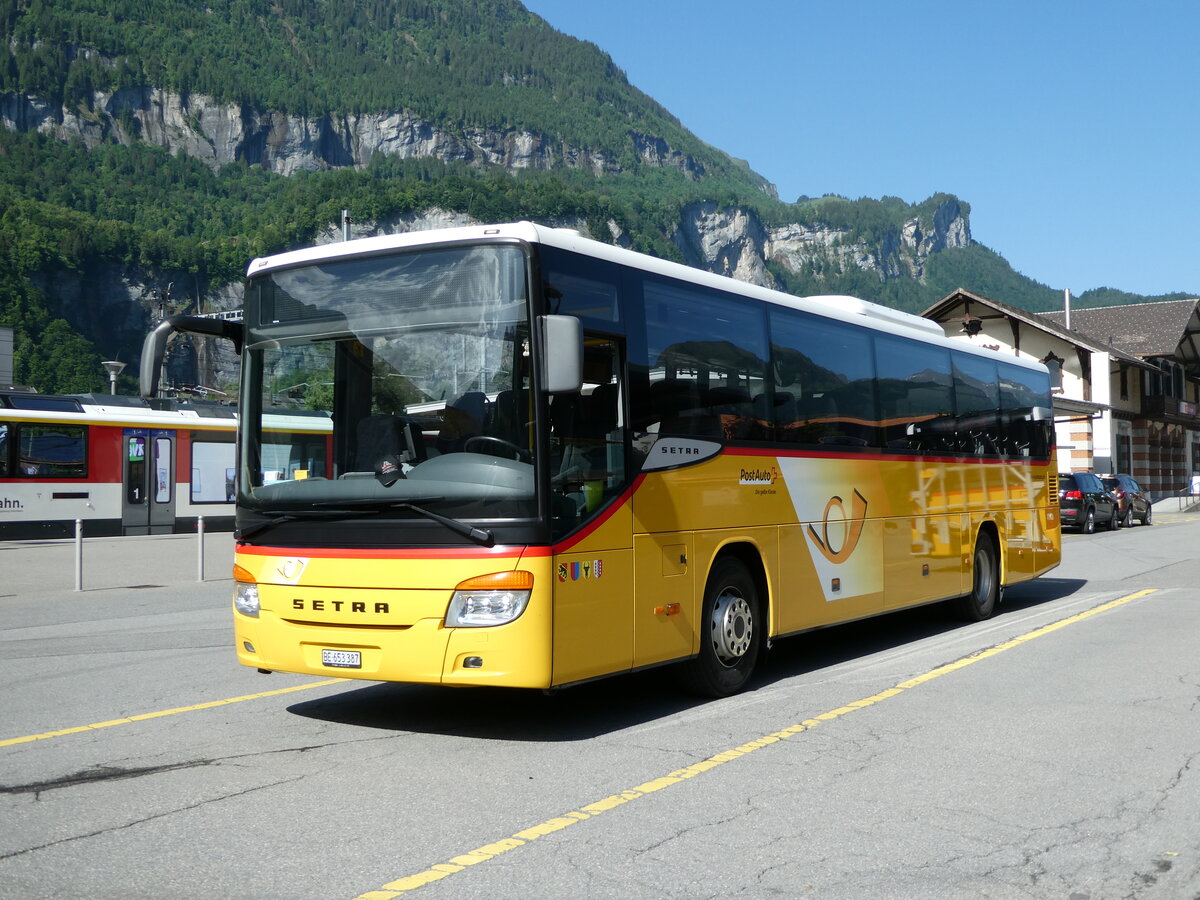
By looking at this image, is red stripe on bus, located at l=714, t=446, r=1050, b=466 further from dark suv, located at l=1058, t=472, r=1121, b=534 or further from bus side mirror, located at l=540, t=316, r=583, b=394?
dark suv, located at l=1058, t=472, r=1121, b=534

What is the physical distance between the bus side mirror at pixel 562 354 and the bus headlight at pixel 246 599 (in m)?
2.32

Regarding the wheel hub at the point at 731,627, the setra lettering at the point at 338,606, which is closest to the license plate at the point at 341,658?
the setra lettering at the point at 338,606

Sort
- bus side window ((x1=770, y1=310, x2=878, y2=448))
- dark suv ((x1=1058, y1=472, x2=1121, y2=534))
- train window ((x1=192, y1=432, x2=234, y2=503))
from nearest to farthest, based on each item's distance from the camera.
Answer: bus side window ((x1=770, y1=310, x2=878, y2=448)), train window ((x1=192, y1=432, x2=234, y2=503)), dark suv ((x1=1058, y1=472, x2=1121, y2=534))

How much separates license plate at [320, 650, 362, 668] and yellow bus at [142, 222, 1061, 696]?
0.01 meters

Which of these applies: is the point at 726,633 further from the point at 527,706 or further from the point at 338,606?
the point at 338,606

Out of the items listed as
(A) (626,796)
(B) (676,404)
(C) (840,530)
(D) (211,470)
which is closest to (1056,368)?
(D) (211,470)

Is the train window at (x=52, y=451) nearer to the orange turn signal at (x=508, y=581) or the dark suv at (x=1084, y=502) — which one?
the orange turn signal at (x=508, y=581)

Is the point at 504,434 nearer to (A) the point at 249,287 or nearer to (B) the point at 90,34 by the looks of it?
(A) the point at 249,287

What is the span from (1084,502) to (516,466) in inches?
1186

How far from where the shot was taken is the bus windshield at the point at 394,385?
6621 mm

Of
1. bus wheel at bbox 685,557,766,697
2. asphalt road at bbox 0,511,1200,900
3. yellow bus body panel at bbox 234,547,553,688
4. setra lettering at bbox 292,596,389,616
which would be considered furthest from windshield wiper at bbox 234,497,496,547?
bus wheel at bbox 685,557,766,697

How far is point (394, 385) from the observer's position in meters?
6.98

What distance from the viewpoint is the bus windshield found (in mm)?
6621

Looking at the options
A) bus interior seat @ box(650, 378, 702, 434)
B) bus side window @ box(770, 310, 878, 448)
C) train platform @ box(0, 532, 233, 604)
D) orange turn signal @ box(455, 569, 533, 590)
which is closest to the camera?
orange turn signal @ box(455, 569, 533, 590)
